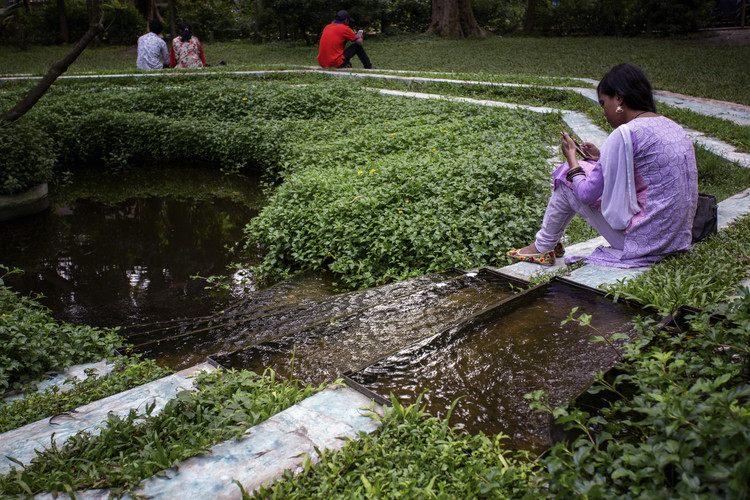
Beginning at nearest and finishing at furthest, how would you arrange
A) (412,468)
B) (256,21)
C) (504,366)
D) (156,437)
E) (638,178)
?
(412,468) → (156,437) → (504,366) → (638,178) → (256,21)

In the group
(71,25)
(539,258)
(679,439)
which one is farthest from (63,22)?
(679,439)

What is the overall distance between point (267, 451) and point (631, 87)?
9.25 feet

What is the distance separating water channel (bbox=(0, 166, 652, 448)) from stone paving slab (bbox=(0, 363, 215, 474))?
1.14 feet

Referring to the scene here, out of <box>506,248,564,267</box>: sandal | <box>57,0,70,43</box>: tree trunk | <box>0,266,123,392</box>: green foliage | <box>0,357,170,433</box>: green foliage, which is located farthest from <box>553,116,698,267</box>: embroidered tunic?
<box>57,0,70,43</box>: tree trunk

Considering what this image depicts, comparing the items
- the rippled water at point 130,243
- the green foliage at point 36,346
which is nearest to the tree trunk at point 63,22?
the rippled water at point 130,243

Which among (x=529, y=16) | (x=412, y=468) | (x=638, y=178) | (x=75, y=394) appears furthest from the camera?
(x=529, y=16)

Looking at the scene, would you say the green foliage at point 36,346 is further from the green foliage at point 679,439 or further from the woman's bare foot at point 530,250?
the woman's bare foot at point 530,250

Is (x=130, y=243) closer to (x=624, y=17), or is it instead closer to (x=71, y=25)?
(x=624, y=17)

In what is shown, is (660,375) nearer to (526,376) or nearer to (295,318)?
(526,376)

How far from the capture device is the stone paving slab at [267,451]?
1688 mm

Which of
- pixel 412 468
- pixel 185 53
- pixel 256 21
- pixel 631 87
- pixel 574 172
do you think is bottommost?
pixel 412 468

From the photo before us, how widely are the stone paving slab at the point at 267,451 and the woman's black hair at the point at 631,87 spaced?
2.38 m

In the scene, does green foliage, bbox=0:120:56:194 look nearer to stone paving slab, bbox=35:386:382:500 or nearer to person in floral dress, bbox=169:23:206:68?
stone paving slab, bbox=35:386:382:500

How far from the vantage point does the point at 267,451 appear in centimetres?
183
